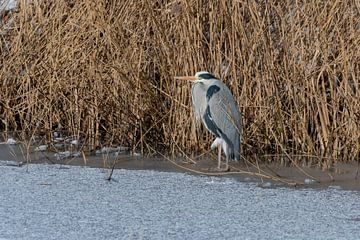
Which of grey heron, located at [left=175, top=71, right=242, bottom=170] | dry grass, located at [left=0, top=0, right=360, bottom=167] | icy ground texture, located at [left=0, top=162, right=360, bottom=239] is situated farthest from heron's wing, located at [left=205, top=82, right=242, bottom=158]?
icy ground texture, located at [left=0, top=162, right=360, bottom=239]

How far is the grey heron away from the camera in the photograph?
5559mm

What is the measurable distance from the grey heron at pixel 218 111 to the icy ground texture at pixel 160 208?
15.5 inches

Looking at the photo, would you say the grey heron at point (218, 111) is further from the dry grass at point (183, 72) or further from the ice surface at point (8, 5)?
the ice surface at point (8, 5)

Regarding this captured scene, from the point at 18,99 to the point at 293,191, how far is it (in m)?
2.18

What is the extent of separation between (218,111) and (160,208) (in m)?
1.61

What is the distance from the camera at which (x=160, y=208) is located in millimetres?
4297

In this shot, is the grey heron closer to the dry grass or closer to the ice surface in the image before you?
the dry grass

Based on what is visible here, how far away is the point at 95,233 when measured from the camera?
3805 mm

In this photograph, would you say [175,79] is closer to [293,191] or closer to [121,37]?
[121,37]

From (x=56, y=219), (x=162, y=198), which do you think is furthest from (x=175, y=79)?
(x=56, y=219)

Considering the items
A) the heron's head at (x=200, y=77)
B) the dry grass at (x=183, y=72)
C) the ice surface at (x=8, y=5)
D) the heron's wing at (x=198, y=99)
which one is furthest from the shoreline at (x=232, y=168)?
the ice surface at (x=8, y=5)

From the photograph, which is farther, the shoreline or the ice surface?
the ice surface

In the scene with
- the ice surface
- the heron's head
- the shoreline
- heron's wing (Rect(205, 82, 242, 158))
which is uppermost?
the ice surface

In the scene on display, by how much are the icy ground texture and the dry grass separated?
2.01ft
